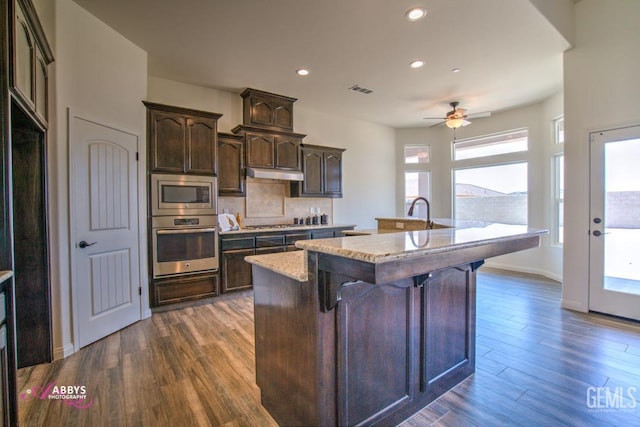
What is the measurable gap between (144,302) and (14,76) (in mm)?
2548

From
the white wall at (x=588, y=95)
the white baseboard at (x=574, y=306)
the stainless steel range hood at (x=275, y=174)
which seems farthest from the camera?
the stainless steel range hood at (x=275, y=174)

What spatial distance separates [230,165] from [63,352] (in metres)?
2.75

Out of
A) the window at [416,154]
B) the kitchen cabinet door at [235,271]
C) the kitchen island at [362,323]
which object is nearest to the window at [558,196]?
the window at [416,154]

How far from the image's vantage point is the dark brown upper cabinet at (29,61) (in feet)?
5.56

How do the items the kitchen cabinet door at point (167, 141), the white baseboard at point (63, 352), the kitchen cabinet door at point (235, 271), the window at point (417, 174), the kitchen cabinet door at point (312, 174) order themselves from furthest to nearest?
the window at point (417, 174) → the kitchen cabinet door at point (312, 174) → the kitchen cabinet door at point (235, 271) → the kitchen cabinet door at point (167, 141) → the white baseboard at point (63, 352)

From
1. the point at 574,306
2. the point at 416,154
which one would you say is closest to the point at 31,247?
the point at 574,306

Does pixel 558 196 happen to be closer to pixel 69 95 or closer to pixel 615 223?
pixel 615 223

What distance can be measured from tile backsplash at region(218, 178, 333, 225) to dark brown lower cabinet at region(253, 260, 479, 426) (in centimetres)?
308

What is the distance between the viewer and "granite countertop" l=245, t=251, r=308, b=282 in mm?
1428

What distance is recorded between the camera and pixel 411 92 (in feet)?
15.6

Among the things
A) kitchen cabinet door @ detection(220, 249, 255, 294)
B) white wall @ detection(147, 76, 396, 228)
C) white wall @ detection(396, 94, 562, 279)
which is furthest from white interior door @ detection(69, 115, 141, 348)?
white wall @ detection(396, 94, 562, 279)

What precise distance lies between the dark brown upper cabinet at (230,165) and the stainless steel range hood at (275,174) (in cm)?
17

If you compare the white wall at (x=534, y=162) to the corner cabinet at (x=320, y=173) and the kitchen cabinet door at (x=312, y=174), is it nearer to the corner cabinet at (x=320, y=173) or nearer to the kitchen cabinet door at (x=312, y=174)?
the corner cabinet at (x=320, y=173)

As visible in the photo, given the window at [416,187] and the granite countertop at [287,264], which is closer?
A: the granite countertop at [287,264]
